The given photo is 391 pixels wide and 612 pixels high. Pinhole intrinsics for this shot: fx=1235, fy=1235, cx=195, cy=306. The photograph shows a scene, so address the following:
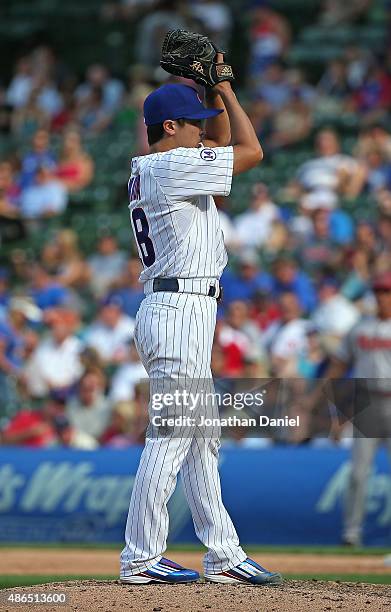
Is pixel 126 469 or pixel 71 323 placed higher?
pixel 71 323

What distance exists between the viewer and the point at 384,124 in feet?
47.1

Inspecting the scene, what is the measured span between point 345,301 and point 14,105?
7.47 meters

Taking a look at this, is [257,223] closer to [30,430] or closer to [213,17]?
[30,430]

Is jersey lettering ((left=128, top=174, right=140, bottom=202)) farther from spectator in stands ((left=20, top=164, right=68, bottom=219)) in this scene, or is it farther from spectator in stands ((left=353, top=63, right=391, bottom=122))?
spectator in stands ((left=353, top=63, right=391, bottom=122))

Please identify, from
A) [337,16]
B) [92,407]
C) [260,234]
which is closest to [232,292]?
[260,234]

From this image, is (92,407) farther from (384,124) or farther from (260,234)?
(384,124)

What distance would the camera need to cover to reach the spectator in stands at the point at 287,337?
10617 millimetres

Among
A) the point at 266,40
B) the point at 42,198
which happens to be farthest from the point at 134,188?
the point at 266,40

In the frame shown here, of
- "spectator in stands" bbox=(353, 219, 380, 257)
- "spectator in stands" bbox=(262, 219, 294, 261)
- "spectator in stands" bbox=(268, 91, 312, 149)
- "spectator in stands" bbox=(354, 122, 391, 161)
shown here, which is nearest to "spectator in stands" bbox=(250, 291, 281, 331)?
"spectator in stands" bbox=(262, 219, 294, 261)

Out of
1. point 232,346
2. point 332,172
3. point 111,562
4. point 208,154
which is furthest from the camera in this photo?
point 332,172

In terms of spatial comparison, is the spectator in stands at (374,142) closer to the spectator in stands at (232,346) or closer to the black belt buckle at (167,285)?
the spectator in stands at (232,346)

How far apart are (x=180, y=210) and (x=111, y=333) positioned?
6.66m

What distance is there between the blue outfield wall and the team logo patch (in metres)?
4.87

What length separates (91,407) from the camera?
10.7 m
